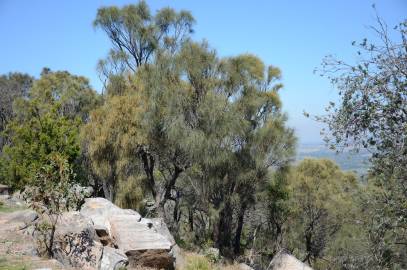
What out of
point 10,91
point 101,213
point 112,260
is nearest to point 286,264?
point 101,213

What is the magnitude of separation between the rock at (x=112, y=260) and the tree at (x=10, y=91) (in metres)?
24.3

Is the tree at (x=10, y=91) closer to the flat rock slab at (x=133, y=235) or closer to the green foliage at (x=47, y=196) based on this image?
the flat rock slab at (x=133, y=235)

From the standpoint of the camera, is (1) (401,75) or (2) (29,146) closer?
(1) (401,75)

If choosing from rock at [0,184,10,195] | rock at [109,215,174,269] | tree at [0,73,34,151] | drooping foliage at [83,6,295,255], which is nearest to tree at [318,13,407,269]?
rock at [109,215,174,269]

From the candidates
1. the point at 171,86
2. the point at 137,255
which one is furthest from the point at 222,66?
the point at 137,255

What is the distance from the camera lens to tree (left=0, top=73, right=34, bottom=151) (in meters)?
33.2

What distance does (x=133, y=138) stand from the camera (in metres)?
17.6

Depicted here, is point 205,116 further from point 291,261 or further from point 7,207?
point 7,207

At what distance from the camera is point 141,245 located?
10.1m

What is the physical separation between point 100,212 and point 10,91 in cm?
2644

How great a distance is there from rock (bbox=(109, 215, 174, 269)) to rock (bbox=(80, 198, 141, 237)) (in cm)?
27

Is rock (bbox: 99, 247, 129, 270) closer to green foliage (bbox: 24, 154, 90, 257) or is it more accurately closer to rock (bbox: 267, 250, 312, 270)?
green foliage (bbox: 24, 154, 90, 257)

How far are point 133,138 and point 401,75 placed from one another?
12.9 metres

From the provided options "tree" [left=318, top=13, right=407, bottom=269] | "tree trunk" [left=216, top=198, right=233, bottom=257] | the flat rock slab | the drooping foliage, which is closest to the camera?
"tree" [left=318, top=13, right=407, bottom=269]
